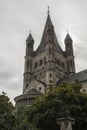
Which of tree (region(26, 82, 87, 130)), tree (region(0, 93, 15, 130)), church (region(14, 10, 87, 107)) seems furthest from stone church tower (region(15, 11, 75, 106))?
tree (region(0, 93, 15, 130))

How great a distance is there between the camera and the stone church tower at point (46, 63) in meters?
61.8

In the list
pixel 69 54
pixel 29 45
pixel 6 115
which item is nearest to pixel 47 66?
pixel 69 54

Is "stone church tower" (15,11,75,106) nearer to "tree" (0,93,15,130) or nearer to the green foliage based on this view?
the green foliage

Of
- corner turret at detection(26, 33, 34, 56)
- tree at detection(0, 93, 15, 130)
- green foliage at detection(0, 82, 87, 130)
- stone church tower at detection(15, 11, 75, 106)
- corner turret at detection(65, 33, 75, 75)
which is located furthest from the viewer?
corner turret at detection(26, 33, 34, 56)

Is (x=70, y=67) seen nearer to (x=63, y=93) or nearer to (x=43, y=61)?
(x=43, y=61)

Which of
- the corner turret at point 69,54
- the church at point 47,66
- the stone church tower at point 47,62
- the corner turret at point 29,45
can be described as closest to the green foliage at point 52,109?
the church at point 47,66

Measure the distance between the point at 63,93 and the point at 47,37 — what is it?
36953mm

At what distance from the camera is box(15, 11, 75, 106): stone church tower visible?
6178 centimetres

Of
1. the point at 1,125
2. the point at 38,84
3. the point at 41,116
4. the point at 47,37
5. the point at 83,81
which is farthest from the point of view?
the point at 47,37

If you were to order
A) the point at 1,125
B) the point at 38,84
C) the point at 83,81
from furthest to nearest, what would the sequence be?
the point at 38,84, the point at 83,81, the point at 1,125

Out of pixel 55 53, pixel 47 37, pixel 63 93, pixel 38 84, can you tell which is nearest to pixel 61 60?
pixel 55 53

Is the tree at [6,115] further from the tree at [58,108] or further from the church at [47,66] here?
the church at [47,66]

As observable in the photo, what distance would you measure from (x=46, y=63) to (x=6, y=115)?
118 feet

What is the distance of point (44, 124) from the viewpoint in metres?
32.1
